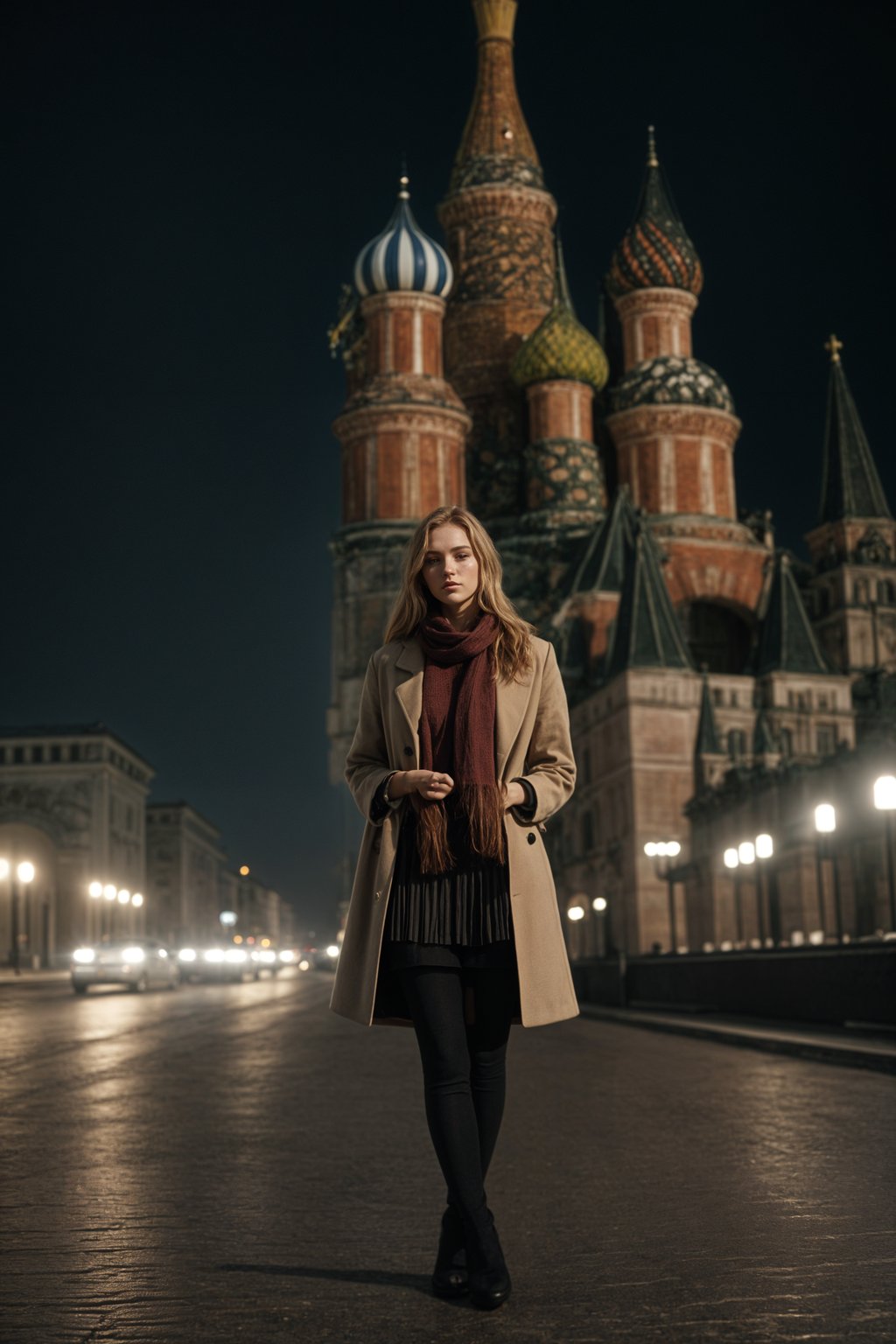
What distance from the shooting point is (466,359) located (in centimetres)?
7519

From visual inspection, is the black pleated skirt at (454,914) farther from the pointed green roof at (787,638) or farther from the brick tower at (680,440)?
the brick tower at (680,440)

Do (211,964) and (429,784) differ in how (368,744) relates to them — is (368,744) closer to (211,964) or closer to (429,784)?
(429,784)

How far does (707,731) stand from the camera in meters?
54.0

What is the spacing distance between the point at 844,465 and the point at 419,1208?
63792 mm

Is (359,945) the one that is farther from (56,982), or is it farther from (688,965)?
(56,982)

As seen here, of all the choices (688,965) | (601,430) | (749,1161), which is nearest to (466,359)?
(601,430)

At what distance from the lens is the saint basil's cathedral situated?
5478cm

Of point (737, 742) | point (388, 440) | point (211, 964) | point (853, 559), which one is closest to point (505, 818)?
point (737, 742)

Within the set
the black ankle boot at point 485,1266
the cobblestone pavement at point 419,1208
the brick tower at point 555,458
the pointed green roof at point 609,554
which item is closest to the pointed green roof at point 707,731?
the pointed green roof at point 609,554

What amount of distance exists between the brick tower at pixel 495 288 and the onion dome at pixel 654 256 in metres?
5.74

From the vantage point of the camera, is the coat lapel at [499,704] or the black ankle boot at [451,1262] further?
the coat lapel at [499,704]

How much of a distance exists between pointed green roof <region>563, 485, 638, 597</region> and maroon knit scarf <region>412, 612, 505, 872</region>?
2264 inches

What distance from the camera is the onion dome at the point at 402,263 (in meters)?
70.1

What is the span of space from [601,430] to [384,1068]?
62.8 metres
